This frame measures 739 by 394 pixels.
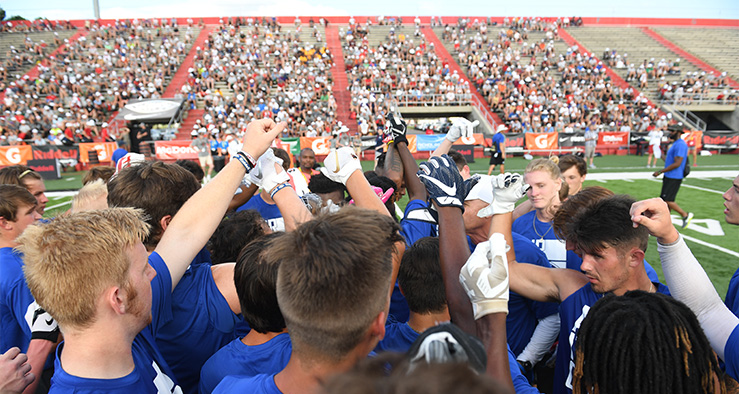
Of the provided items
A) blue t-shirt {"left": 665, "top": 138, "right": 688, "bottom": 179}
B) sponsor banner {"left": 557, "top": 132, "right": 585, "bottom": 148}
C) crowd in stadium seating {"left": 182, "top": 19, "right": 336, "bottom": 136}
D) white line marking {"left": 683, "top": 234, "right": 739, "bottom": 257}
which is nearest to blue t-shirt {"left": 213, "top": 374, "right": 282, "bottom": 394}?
white line marking {"left": 683, "top": 234, "right": 739, "bottom": 257}

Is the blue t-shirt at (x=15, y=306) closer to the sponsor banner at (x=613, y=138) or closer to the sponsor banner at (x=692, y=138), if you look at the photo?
the sponsor banner at (x=613, y=138)

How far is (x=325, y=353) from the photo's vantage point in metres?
1.29

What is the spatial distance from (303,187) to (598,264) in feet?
10.5

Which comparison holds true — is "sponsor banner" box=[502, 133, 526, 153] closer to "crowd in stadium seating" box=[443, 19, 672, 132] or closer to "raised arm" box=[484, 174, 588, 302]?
"crowd in stadium seating" box=[443, 19, 672, 132]

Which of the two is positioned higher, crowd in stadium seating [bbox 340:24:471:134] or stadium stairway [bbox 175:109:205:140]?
crowd in stadium seating [bbox 340:24:471:134]

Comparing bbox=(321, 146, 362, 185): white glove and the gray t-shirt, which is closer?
bbox=(321, 146, 362, 185): white glove

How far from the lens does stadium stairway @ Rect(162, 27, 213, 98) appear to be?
27.6 metres

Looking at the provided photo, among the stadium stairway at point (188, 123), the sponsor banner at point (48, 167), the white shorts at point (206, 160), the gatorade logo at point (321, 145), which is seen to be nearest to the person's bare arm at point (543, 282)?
the white shorts at point (206, 160)

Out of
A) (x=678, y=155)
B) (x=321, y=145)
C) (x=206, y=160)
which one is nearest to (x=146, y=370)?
(x=678, y=155)

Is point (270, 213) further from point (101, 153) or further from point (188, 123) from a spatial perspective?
→ point (188, 123)

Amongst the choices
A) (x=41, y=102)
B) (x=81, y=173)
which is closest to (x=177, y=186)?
(x=81, y=173)

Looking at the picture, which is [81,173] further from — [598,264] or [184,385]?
[598,264]

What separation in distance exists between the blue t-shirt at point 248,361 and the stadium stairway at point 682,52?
39.2 m

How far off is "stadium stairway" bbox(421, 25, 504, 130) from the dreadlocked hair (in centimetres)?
2436
